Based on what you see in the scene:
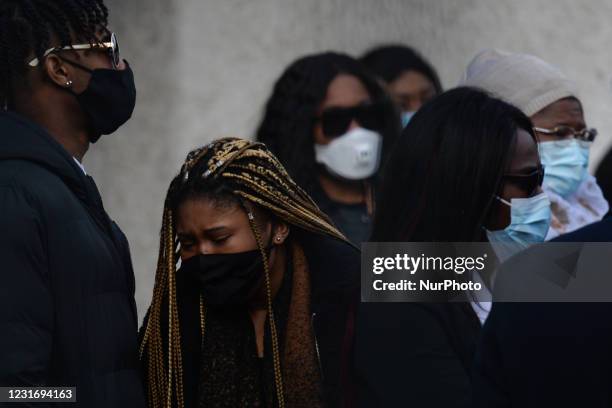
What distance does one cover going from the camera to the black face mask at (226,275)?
3391 mm

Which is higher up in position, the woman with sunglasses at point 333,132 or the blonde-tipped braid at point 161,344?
the woman with sunglasses at point 333,132

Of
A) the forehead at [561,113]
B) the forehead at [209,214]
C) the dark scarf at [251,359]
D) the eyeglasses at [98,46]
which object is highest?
the eyeglasses at [98,46]

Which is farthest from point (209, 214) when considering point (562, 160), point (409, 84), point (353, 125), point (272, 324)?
point (409, 84)

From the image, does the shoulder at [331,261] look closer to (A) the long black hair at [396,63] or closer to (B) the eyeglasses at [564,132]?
(B) the eyeglasses at [564,132]

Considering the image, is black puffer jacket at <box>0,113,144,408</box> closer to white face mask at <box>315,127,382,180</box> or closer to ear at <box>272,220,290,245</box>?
ear at <box>272,220,290,245</box>

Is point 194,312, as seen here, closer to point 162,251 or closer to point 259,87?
point 162,251

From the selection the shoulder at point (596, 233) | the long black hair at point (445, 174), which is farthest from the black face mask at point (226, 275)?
the shoulder at point (596, 233)

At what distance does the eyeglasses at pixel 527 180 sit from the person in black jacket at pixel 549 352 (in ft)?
3.05

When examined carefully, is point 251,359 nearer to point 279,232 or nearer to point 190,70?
point 279,232

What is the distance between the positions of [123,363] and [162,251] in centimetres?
42

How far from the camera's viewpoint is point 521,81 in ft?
15.9

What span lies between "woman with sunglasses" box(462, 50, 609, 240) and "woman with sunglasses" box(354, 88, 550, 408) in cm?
85

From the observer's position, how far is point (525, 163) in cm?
362

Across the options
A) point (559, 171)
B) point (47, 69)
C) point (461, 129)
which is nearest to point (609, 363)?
point (461, 129)
